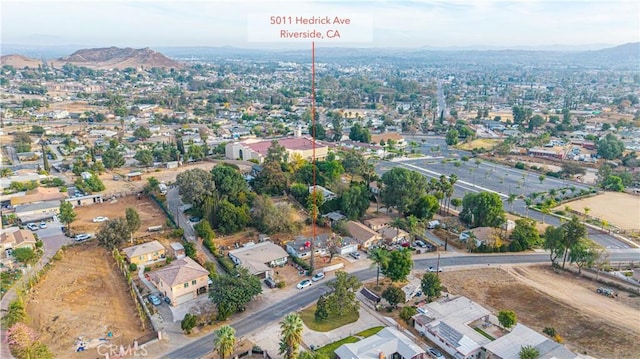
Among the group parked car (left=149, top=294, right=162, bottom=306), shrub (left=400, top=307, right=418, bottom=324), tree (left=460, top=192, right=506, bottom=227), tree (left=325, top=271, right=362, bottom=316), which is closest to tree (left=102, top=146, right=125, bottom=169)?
parked car (left=149, top=294, right=162, bottom=306)

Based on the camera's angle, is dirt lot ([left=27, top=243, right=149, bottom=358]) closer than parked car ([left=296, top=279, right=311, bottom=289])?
Yes

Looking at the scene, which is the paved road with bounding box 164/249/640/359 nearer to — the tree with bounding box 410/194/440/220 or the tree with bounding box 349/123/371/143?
the tree with bounding box 410/194/440/220

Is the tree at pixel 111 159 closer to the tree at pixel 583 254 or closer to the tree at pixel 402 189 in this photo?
the tree at pixel 402 189

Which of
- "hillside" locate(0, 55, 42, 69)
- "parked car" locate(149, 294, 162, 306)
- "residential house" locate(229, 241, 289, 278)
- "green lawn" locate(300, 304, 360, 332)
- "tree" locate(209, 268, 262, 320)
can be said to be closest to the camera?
"green lawn" locate(300, 304, 360, 332)

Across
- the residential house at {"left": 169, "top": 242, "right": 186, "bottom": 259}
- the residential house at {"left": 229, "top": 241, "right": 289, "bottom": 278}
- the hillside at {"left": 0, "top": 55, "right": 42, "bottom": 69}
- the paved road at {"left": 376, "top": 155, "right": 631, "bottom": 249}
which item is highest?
the hillside at {"left": 0, "top": 55, "right": 42, "bottom": 69}

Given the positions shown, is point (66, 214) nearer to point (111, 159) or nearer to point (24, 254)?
point (24, 254)

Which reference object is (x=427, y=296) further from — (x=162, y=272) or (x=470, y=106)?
(x=470, y=106)

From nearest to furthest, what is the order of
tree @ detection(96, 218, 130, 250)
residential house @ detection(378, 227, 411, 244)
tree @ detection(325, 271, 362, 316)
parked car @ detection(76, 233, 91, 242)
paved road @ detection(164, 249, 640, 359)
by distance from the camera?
1. paved road @ detection(164, 249, 640, 359)
2. tree @ detection(325, 271, 362, 316)
3. tree @ detection(96, 218, 130, 250)
4. parked car @ detection(76, 233, 91, 242)
5. residential house @ detection(378, 227, 411, 244)
